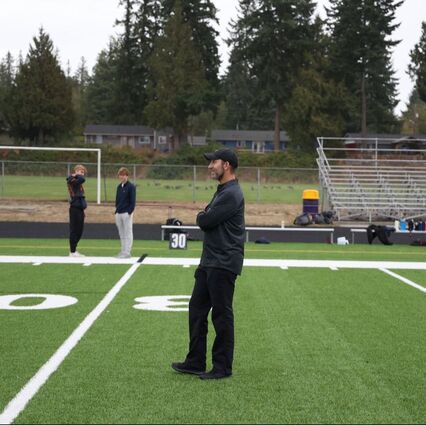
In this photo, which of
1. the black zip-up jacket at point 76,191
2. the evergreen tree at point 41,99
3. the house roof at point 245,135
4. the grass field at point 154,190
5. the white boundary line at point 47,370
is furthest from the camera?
the house roof at point 245,135

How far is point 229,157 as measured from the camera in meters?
5.30

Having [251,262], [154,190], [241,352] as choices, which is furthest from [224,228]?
[154,190]

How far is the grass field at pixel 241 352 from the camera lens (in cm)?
459

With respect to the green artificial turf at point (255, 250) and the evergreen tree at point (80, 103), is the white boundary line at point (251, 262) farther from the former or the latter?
the evergreen tree at point (80, 103)

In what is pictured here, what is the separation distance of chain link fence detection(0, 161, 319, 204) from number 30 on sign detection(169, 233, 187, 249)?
532 inches

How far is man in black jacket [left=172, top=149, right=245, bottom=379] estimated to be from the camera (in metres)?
5.24

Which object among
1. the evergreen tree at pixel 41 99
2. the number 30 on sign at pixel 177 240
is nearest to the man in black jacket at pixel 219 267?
the number 30 on sign at pixel 177 240

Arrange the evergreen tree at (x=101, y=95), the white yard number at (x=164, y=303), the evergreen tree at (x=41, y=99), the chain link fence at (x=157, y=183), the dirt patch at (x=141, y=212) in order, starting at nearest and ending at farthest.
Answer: the white yard number at (x=164, y=303), the dirt patch at (x=141, y=212), the chain link fence at (x=157, y=183), the evergreen tree at (x=41, y=99), the evergreen tree at (x=101, y=95)

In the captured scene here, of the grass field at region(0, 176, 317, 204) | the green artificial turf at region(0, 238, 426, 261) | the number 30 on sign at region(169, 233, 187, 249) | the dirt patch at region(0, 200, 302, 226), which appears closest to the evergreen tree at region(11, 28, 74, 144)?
the grass field at region(0, 176, 317, 204)

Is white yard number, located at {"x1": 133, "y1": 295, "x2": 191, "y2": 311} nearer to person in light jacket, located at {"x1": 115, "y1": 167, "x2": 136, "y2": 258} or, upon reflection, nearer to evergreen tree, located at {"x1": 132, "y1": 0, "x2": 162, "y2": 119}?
person in light jacket, located at {"x1": 115, "y1": 167, "x2": 136, "y2": 258}

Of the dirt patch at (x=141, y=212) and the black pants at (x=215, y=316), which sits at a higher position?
the black pants at (x=215, y=316)

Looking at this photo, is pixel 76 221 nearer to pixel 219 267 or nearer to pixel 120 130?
pixel 219 267

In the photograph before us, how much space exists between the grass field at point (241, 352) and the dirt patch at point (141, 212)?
1313 cm

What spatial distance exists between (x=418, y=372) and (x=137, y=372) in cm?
223
